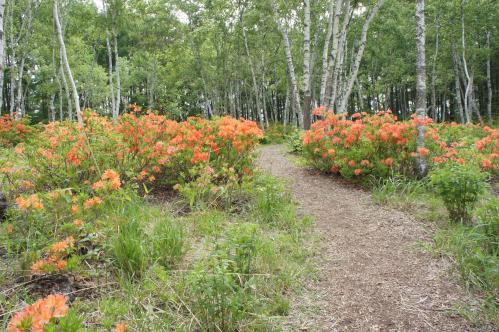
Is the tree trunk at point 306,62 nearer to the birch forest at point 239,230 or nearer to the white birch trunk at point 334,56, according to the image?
the white birch trunk at point 334,56

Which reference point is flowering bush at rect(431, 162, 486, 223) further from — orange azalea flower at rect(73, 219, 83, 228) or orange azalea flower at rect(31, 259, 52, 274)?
orange azalea flower at rect(31, 259, 52, 274)

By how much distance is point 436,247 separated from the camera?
3582 mm

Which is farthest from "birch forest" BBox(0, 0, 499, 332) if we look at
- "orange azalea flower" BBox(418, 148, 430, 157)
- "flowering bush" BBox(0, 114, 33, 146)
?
"flowering bush" BBox(0, 114, 33, 146)

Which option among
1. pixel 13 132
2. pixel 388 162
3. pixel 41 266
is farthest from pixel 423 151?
pixel 13 132

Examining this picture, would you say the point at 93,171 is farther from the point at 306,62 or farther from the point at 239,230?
the point at 306,62

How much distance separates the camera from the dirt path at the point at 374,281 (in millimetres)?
2539

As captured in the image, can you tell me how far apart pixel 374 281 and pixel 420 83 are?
387cm

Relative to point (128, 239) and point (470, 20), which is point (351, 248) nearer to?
point (128, 239)

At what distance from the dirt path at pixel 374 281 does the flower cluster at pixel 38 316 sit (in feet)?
5.21

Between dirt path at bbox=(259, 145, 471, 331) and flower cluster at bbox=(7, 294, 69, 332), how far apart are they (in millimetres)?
1588

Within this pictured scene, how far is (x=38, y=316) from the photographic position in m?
1.35

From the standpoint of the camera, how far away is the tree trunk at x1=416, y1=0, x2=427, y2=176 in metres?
5.51

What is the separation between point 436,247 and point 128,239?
9.75 ft

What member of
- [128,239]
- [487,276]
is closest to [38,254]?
[128,239]
